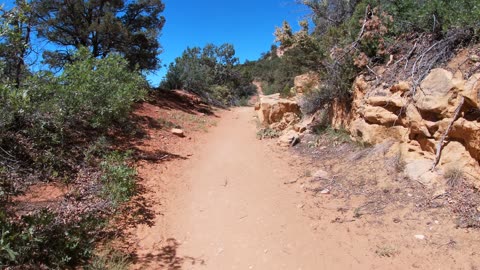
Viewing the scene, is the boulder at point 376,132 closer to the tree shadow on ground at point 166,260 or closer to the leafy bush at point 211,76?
the tree shadow on ground at point 166,260

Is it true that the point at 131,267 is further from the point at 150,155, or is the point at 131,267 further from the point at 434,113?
the point at 434,113

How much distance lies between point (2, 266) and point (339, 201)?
444cm

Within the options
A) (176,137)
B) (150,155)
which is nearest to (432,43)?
(150,155)

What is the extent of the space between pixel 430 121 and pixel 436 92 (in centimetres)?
47

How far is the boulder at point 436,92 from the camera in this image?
5249 mm

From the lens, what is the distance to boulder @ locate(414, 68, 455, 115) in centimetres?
525

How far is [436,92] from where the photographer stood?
543 centimetres

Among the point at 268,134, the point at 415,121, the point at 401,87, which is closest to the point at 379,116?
the point at 401,87

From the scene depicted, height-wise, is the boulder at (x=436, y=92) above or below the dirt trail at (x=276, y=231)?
above

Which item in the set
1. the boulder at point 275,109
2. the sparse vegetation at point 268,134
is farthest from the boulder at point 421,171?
the boulder at point 275,109

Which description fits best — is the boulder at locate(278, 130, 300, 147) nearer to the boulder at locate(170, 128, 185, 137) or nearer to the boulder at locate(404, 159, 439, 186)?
the boulder at locate(170, 128, 185, 137)

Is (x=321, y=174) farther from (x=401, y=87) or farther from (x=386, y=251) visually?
(x=386, y=251)

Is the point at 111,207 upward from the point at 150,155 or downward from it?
downward

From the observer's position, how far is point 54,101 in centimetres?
643
